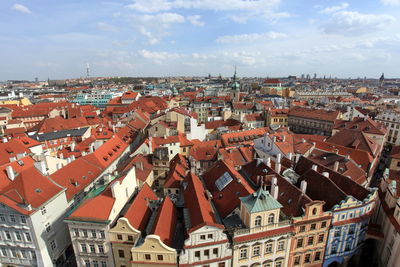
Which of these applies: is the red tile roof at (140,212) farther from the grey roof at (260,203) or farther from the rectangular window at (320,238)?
the rectangular window at (320,238)

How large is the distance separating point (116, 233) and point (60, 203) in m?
15.5

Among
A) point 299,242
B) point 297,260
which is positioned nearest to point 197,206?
point 299,242

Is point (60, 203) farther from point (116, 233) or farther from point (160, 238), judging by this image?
point (160, 238)

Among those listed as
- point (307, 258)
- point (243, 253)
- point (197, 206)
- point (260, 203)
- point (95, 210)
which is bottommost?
point (307, 258)

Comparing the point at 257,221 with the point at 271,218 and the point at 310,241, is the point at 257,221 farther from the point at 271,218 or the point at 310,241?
the point at 310,241

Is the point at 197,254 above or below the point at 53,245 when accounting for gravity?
above

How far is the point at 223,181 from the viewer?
134 feet

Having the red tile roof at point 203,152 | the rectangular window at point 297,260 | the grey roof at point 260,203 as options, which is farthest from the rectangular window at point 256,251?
the red tile roof at point 203,152

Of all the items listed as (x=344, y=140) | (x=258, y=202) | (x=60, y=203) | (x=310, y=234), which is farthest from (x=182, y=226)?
(x=344, y=140)

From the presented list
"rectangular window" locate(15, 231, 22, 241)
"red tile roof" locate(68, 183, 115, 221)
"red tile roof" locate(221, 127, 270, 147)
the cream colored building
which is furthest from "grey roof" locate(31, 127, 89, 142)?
the cream colored building

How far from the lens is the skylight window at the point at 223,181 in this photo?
3988 cm

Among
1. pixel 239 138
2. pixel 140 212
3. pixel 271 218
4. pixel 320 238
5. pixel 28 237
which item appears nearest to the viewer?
pixel 271 218

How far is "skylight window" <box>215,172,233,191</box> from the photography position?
39.9 metres

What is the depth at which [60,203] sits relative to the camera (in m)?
40.8
